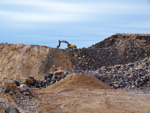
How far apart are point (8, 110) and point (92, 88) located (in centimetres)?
957

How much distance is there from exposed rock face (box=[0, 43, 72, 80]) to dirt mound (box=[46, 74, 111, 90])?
711 centimetres

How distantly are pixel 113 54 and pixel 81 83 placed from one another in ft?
47.3

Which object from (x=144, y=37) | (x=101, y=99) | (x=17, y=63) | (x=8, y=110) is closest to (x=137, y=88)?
(x=101, y=99)

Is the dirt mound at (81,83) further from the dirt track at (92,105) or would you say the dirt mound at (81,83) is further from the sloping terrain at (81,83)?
the dirt track at (92,105)

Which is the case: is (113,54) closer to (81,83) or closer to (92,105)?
(81,83)

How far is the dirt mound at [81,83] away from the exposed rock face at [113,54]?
905 centimetres

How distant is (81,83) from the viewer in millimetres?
15188

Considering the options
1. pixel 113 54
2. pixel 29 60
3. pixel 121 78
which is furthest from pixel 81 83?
pixel 113 54

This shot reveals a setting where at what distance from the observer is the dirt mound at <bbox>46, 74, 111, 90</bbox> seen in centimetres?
1480

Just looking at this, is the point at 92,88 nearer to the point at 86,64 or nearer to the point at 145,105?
the point at 145,105

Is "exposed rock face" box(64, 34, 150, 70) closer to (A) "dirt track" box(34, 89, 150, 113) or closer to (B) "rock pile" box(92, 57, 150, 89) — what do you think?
(B) "rock pile" box(92, 57, 150, 89)

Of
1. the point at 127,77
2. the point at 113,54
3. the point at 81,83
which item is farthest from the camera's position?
the point at 113,54

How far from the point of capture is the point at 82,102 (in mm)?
10031

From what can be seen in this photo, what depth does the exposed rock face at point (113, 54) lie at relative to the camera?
85.6 feet
